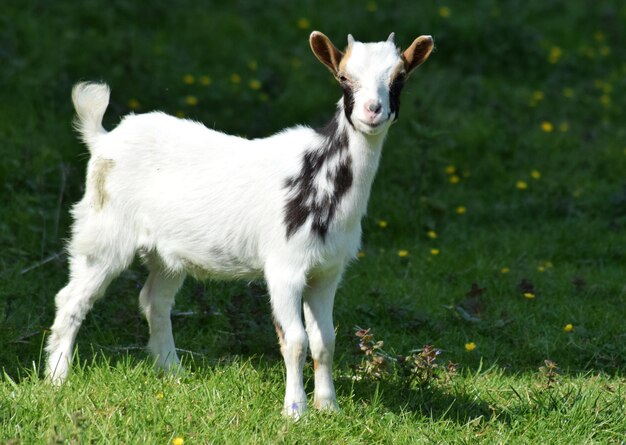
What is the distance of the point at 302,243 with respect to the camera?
4.82m

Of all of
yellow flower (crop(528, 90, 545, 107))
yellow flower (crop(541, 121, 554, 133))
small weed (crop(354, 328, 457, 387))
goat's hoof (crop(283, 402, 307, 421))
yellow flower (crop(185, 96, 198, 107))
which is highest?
yellow flower (crop(528, 90, 545, 107))

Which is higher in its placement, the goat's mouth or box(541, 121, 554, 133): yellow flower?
the goat's mouth

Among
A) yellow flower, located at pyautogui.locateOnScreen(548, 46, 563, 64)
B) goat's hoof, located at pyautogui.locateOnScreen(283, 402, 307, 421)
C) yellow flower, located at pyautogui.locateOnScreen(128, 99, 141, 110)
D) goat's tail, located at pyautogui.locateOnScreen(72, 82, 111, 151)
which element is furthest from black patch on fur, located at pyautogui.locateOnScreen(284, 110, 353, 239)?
yellow flower, located at pyautogui.locateOnScreen(548, 46, 563, 64)

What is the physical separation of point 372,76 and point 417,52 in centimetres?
33

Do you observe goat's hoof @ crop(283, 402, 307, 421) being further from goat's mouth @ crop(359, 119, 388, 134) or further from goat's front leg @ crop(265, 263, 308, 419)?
goat's mouth @ crop(359, 119, 388, 134)

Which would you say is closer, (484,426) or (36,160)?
(484,426)

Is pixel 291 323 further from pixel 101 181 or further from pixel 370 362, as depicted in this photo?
pixel 101 181

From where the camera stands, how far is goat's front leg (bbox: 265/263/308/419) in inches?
190

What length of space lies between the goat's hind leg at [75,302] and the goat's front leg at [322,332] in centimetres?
101

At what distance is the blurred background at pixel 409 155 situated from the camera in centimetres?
604

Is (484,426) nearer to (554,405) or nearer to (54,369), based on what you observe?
(554,405)

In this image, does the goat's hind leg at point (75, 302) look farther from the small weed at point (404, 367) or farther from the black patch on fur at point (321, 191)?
the small weed at point (404, 367)

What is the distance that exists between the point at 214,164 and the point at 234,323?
96 cm

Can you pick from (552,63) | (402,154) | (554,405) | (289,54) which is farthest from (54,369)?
(552,63)
